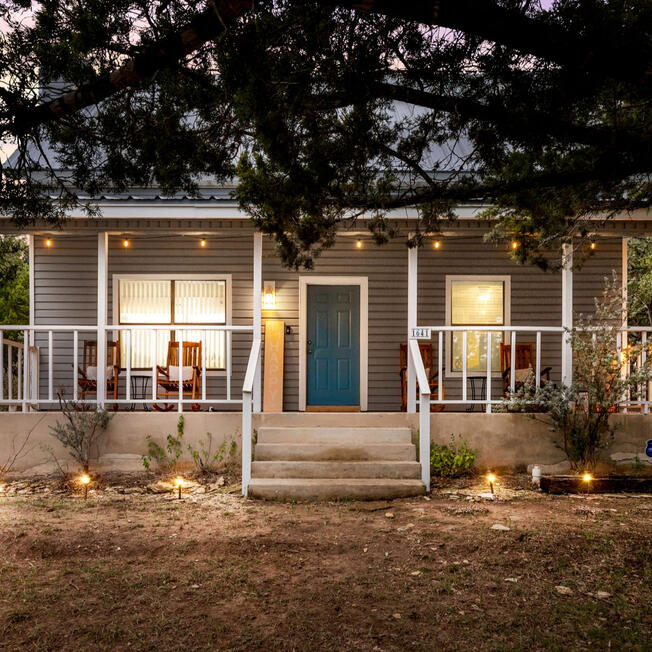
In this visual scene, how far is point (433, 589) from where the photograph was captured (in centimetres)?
408

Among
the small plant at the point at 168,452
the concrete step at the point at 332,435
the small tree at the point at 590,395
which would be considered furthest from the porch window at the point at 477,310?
the small plant at the point at 168,452

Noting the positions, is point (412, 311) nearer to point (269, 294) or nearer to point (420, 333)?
point (420, 333)

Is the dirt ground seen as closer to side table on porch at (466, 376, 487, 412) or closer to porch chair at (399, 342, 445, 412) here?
porch chair at (399, 342, 445, 412)

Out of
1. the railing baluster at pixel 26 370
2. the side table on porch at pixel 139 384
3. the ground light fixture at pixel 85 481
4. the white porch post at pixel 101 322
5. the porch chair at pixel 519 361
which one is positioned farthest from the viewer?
the side table on porch at pixel 139 384

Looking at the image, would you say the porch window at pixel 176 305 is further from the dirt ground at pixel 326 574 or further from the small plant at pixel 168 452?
the dirt ground at pixel 326 574

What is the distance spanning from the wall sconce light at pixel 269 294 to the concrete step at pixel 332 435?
3.07m

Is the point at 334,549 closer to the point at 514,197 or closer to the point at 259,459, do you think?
the point at 259,459

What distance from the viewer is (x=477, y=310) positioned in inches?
404

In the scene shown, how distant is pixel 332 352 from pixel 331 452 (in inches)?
123

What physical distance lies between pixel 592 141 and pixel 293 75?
76.8 inches

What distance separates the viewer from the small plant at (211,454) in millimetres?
7605

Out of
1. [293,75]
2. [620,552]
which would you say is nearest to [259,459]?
[620,552]

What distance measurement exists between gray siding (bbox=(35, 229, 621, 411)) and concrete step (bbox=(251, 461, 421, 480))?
10.4 feet

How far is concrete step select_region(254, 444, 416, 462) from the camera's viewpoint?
714 centimetres
